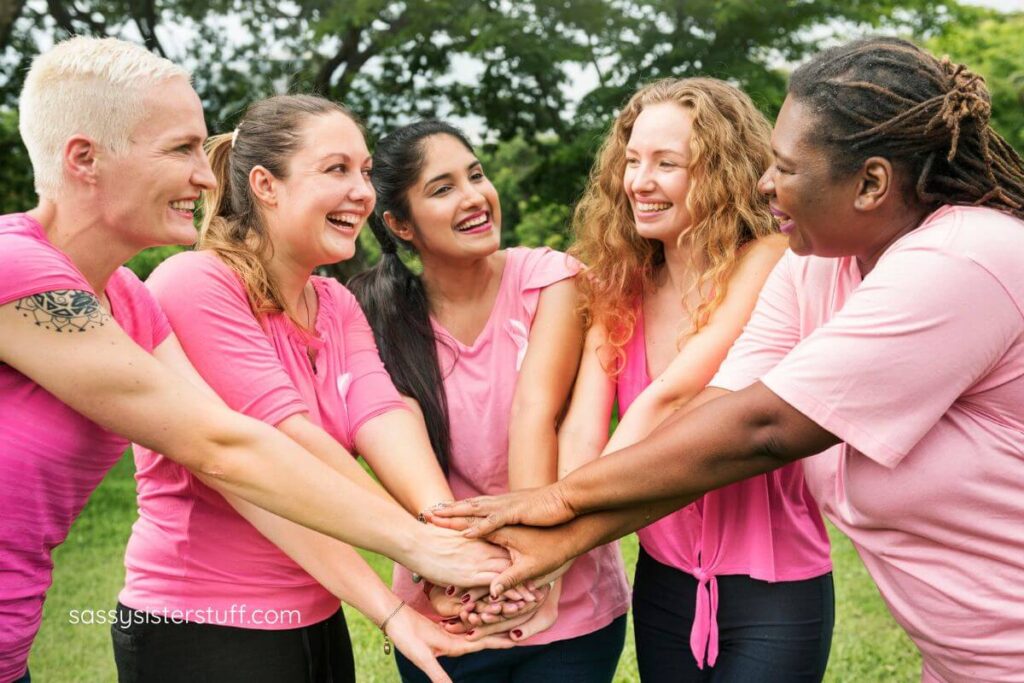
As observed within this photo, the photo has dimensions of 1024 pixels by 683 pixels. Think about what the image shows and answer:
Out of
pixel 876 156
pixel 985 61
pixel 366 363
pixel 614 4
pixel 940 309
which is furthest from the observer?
pixel 985 61

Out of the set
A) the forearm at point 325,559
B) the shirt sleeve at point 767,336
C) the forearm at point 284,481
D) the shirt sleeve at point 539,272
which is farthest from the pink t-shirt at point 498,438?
the shirt sleeve at point 767,336

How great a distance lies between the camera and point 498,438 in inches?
126

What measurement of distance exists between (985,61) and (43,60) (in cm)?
1666

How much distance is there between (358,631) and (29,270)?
4.84m

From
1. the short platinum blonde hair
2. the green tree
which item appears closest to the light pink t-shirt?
the short platinum blonde hair

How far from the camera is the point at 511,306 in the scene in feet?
10.9

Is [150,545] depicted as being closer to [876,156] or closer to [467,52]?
[876,156]

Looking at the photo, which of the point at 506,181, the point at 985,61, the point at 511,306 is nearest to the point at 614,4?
the point at 506,181

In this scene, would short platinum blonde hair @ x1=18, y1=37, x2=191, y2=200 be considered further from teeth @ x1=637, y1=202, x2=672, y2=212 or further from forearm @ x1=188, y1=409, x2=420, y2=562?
teeth @ x1=637, y1=202, x2=672, y2=212

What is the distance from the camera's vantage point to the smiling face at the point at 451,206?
3.38 m

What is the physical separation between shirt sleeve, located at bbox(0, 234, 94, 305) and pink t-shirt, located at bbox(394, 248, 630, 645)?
4.29 ft

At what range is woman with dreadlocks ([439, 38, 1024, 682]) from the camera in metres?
2.17

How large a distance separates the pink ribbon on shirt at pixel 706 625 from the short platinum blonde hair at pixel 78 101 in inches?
78.0
